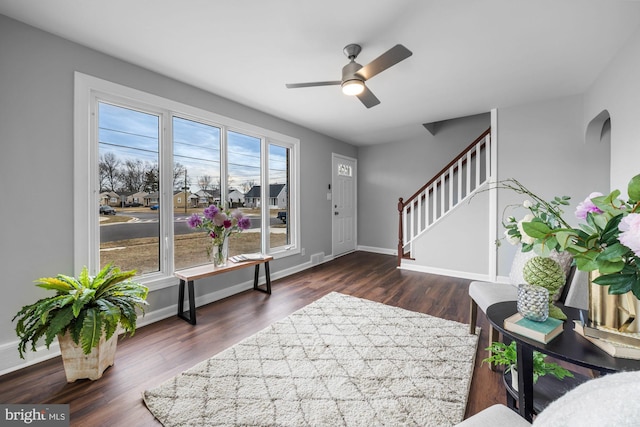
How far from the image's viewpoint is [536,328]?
1067mm

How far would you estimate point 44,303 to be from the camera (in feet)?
5.32

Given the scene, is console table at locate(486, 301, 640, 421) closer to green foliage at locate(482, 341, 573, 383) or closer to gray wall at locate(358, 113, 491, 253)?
green foliage at locate(482, 341, 573, 383)

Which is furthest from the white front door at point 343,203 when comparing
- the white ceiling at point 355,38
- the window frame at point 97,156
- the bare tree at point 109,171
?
the bare tree at point 109,171

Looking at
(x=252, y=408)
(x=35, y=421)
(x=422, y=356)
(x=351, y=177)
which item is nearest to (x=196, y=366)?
(x=252, y=408)

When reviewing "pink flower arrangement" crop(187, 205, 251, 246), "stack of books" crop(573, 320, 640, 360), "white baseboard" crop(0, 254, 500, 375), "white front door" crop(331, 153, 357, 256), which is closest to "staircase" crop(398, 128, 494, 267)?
"white baseboard" crop(0, 254, 500, 375)

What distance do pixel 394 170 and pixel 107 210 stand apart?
501 cm

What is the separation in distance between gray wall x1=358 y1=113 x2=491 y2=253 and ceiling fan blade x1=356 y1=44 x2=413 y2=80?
3.46m

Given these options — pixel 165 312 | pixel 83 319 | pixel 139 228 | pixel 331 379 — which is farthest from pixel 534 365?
pixel 139 228

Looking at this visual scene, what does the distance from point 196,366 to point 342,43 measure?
2.74 meters

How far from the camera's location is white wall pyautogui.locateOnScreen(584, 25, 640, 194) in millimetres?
2012

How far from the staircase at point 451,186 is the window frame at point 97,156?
2468 mm

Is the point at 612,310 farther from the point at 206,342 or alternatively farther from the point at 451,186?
the point at 451,186

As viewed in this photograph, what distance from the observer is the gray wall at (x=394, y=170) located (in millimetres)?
4988

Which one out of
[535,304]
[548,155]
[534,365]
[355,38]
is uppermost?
[355,38]
